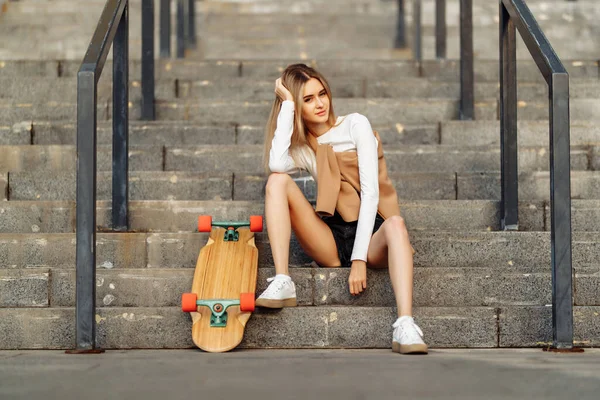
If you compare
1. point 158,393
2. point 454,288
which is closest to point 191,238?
point 454,288

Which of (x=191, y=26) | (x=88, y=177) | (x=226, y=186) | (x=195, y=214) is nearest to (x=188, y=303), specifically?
(x=88, y=177)

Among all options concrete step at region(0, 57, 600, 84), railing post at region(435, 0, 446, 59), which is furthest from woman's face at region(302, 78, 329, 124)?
railing post at region(435, 0, 446, 59)

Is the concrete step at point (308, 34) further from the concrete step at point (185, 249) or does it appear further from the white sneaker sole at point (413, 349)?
the white sneaker sole at point (413, 349)

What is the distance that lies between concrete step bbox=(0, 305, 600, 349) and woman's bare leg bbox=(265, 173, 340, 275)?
0.23 meters

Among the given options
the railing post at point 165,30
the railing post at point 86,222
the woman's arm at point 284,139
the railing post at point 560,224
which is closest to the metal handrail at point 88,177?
the railing post at point 86,222

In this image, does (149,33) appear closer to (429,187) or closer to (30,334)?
(429,187)

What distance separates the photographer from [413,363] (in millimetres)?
3418

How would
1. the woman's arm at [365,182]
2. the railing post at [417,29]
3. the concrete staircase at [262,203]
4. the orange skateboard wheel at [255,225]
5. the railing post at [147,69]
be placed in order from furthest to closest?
the railing post at [417,29]
the railing post at [147,69]
the orange skateboard wheel at [255,225]
the woman's arm at [365,182]
the concrete staircase at [262,203]

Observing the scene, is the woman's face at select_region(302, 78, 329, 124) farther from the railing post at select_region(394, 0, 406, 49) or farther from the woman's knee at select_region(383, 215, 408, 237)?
the railing post at select_region(394, 0, 406, 49)

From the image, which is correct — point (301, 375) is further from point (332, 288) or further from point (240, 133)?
point (240, 133)

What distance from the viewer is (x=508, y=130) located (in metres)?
4.73

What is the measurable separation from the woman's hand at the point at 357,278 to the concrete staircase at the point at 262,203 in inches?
3.1

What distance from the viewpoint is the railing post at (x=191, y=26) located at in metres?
9.19

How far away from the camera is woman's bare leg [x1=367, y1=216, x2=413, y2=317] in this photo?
152 inches
